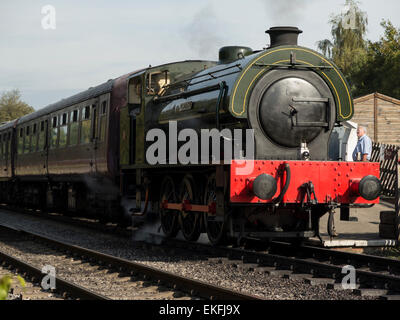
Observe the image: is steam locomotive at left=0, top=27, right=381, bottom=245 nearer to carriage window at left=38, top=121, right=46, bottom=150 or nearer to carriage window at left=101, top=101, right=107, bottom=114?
carriage window at left=101, top=101, right=107, bottom=114

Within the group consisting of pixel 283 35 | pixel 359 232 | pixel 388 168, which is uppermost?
pixel 283 35

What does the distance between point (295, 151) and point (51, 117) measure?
34.9 ft

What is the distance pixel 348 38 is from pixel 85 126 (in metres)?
36.1

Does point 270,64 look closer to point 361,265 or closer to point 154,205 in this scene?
point 361,265

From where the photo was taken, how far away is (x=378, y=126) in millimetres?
29125

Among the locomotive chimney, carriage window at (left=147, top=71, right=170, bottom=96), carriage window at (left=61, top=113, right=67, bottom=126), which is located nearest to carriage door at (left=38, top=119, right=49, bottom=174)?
carriage window at (left=61, top=113, right=67, bottom=126)

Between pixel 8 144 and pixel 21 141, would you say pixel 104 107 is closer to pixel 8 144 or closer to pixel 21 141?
pixel 21 141

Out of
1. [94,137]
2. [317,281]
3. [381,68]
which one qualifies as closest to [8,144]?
[94,137]

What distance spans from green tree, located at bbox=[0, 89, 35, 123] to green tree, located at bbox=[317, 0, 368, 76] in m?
48.0

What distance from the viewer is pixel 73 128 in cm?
1550

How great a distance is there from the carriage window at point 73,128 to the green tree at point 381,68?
28548 millimetres

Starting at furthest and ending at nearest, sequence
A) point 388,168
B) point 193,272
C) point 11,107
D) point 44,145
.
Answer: point 11,107, point 388,168, point 44,145, point 193,272

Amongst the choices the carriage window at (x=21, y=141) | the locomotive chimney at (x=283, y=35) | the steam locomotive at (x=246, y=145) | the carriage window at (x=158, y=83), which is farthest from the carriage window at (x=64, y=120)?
the locomotive chimney at (x=283, y=35)

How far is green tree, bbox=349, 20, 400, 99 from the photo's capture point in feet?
131
